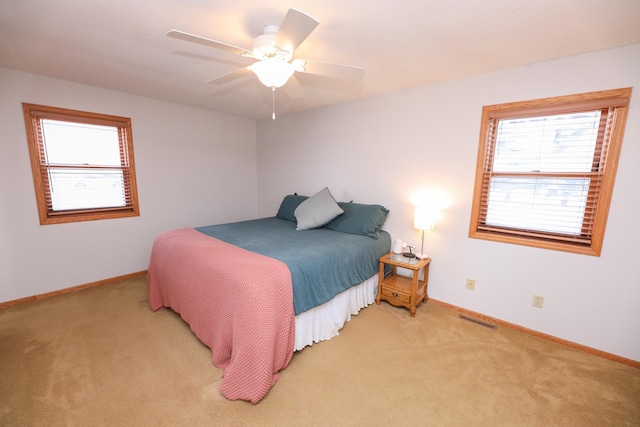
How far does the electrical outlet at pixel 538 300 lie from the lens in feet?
7.57

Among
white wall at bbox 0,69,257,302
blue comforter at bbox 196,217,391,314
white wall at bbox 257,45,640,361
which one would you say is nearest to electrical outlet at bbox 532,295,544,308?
white wall at bbox 257,45,640,361

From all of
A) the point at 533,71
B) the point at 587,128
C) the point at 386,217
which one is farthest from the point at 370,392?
the point at 533,71

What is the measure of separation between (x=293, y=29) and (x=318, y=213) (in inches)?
79.7

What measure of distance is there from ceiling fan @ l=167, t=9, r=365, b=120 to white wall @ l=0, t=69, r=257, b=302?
2104mm

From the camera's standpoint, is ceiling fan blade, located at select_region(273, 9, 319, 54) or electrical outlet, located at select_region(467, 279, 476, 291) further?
electrical outlet, located at select_region(467, 279, 476, 291)

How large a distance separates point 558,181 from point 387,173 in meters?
1.53

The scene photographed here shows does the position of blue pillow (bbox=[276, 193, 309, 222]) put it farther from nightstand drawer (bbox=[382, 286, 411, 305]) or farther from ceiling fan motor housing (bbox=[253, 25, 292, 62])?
ceiling fan motor housing (bbox=[253, 25, 292, 62])

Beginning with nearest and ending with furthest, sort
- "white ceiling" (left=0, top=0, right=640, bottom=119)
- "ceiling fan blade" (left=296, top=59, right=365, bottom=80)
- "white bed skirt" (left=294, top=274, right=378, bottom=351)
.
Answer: "white ceiling" (left=0, top=0, right=640, bottom=119) → "ceiling fan blade" (left=296, top=59, right=365, bottom=80) → "white bed skirt" (left=294, top=274, right=378, bottom=351)

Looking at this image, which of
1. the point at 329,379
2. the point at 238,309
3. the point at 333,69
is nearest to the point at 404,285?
the point at 329,379

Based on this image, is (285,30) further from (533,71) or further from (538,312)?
(538,312)

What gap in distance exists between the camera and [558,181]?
2.22 m

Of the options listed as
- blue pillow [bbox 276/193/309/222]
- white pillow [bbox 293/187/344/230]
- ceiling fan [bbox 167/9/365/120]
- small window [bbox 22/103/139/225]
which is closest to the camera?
ceiling fan [bbox 167/9/365/120]

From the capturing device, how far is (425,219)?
2654 mm

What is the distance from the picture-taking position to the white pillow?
3100 millimetres
